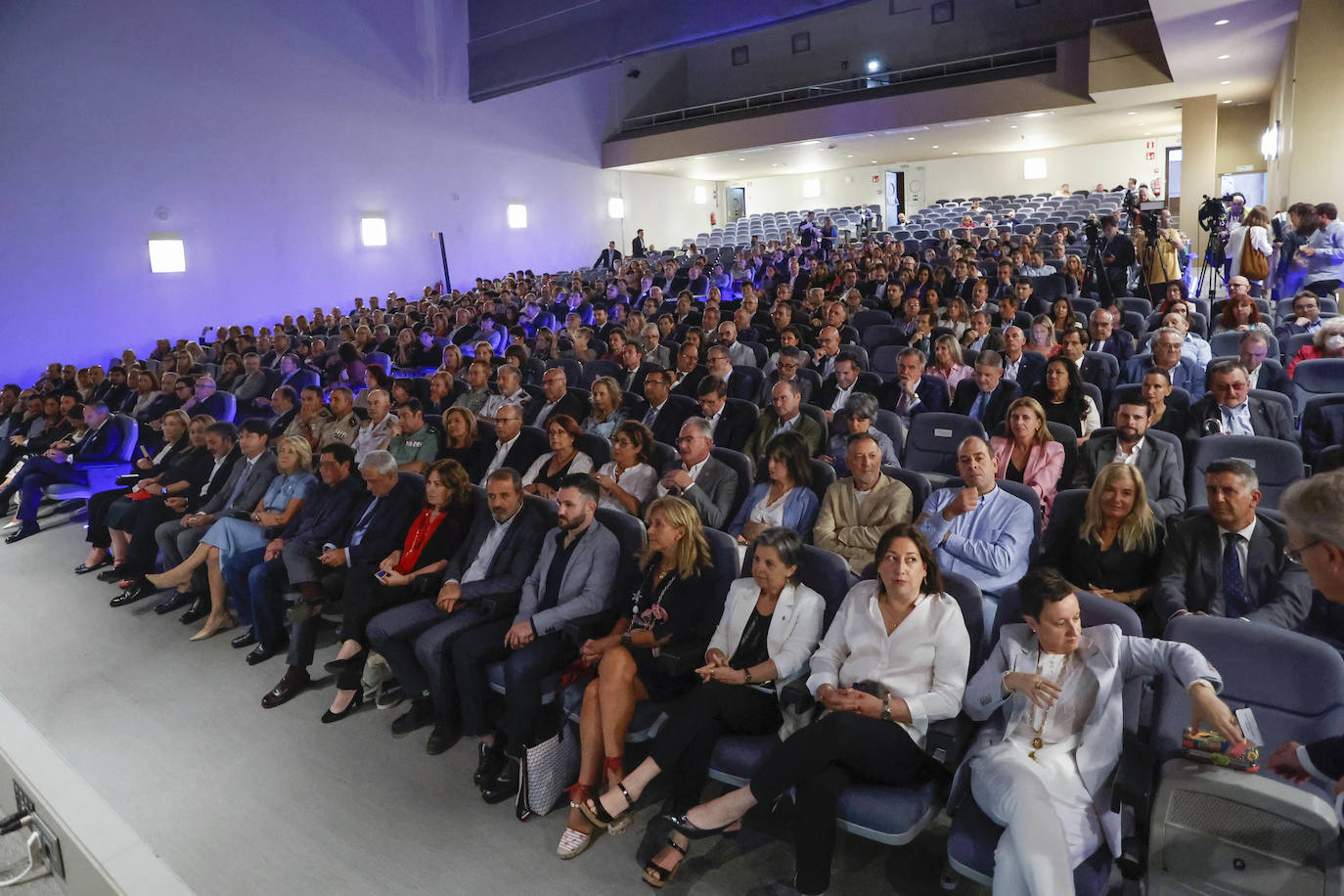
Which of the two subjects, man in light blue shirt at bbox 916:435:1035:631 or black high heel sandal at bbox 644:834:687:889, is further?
man in light blue shirt at bbox 916:435:1035:631

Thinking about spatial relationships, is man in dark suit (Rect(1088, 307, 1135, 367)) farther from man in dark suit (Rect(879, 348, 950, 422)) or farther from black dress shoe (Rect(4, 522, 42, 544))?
black dress shoe (Rect(4, 522, 42, 544))

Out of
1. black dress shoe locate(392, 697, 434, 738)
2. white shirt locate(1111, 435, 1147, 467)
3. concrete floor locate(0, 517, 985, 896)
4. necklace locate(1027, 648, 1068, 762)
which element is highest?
white shirt locate(1111, 435, 1147, 467)

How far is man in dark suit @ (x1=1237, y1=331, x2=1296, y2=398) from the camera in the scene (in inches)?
177

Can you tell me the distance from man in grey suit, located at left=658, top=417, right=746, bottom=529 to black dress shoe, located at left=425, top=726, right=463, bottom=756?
54.7 inches

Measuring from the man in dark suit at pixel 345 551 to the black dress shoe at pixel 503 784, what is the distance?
4.11 feet

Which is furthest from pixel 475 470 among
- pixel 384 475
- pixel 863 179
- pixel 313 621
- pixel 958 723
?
pixel 863 179

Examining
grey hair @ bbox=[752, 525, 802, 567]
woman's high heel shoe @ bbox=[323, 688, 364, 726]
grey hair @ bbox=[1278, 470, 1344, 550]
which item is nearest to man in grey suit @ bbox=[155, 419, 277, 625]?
woman's high heel shoe @ bbox=[323, 688, 364, 726]

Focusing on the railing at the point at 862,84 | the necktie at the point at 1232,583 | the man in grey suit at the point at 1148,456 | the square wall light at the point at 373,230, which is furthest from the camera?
the railing at the point at 862,84

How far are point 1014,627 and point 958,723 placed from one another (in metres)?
0.31

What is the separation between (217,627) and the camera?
4.50 m

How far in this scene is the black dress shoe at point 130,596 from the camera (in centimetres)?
495

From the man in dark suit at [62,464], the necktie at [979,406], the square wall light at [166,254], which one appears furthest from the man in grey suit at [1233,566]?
the square wall light at [166,254]

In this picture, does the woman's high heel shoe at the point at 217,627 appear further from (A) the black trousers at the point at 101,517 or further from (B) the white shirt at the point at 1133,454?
(B) the white shirt at the point at 1133,454

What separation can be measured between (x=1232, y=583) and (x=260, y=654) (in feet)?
13.4
